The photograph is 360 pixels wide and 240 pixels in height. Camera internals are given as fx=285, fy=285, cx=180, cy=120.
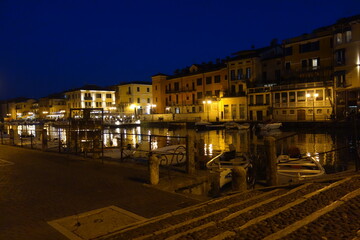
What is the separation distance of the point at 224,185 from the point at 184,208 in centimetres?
711

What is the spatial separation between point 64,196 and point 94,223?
2.18m

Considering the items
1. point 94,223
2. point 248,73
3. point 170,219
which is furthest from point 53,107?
point 170,219

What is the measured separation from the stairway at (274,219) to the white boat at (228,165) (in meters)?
6.27

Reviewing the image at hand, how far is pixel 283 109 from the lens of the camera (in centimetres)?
5131

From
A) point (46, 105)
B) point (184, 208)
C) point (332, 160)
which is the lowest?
point (332, 160)

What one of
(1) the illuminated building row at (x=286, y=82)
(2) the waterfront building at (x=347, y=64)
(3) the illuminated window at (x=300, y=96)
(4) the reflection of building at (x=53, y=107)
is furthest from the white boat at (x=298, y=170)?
(4) the reflection of building at (x=53, y=107)

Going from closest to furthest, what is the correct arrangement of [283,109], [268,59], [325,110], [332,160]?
[332,160]
[325,110]
[283,109]
[268,59]

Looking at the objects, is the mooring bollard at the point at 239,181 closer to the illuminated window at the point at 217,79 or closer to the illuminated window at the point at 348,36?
the illuminated window at the point at 348,36

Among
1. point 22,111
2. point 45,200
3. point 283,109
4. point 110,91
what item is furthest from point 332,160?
point 22,111

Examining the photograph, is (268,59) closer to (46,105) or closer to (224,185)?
(224,185)

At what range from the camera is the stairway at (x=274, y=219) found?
4.21m

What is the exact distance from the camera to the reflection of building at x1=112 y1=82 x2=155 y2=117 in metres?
92.3

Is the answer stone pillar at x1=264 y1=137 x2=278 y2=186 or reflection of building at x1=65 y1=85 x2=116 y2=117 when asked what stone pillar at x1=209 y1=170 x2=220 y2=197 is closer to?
stone pillar at x1=264 y1=137 x2=278 y2=186

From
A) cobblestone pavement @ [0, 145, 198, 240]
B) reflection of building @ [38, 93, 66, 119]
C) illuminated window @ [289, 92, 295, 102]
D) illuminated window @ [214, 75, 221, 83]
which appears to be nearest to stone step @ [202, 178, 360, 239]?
cobblestone pavement @ [0, 145, 198, 240]
